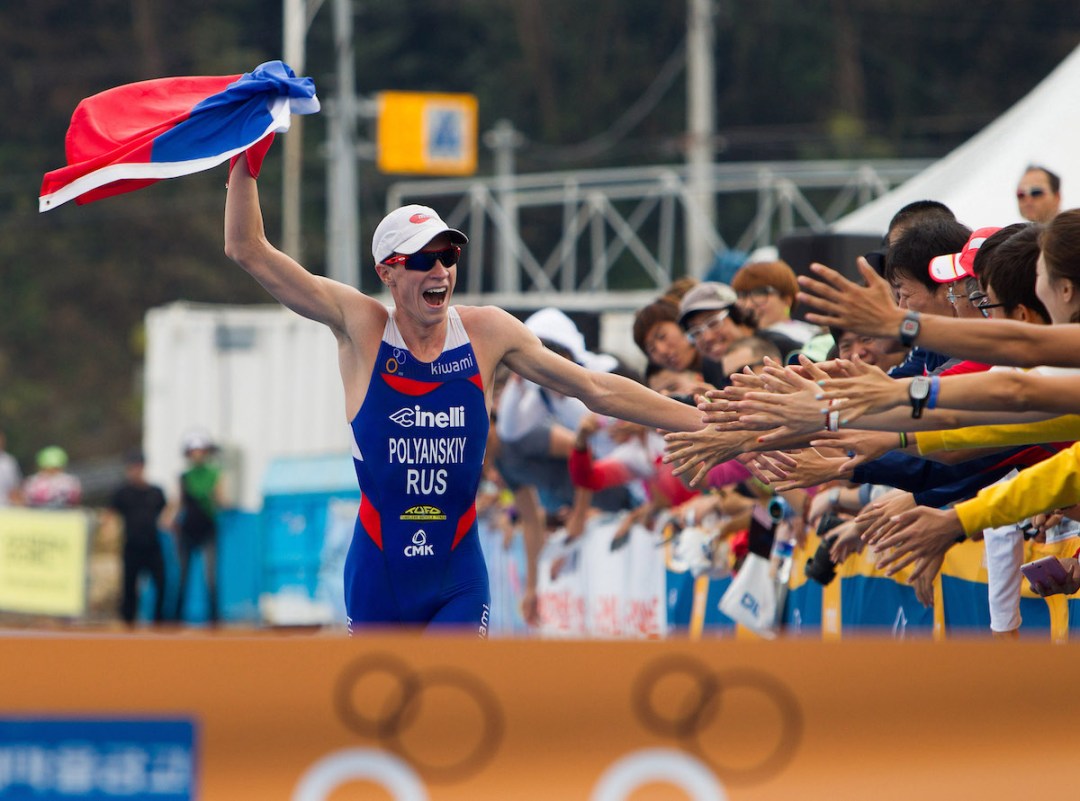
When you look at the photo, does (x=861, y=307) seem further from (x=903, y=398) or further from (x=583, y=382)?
(x=583, y=382)

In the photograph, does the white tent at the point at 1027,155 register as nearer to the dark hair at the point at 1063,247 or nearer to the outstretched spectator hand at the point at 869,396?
the dark hair at the point at 1063,247

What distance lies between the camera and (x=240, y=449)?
26.7 meters

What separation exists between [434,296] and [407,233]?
0.25m

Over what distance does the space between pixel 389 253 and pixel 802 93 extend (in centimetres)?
4945

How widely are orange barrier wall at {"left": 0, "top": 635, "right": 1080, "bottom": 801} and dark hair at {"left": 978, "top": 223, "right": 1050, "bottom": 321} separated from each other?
7.56ft

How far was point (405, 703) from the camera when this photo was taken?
3127mm

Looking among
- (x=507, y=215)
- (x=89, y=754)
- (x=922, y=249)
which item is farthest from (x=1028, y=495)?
(x=507, y=215)

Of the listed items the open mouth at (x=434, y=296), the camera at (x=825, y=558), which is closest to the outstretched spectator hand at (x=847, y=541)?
the camera at (x=825, y=558)

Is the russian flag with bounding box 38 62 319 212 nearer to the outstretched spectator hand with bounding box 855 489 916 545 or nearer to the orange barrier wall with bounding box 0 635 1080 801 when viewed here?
the outstretched spectator hand with bounding box 855 489 916 545

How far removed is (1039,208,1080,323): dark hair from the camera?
4.76 meters

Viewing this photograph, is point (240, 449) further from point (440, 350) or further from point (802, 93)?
point (802, 93)

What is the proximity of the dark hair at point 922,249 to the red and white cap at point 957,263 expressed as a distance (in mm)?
255

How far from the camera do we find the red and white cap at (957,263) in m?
5.87

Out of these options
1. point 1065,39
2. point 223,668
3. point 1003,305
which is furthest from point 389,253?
point 1065,39
